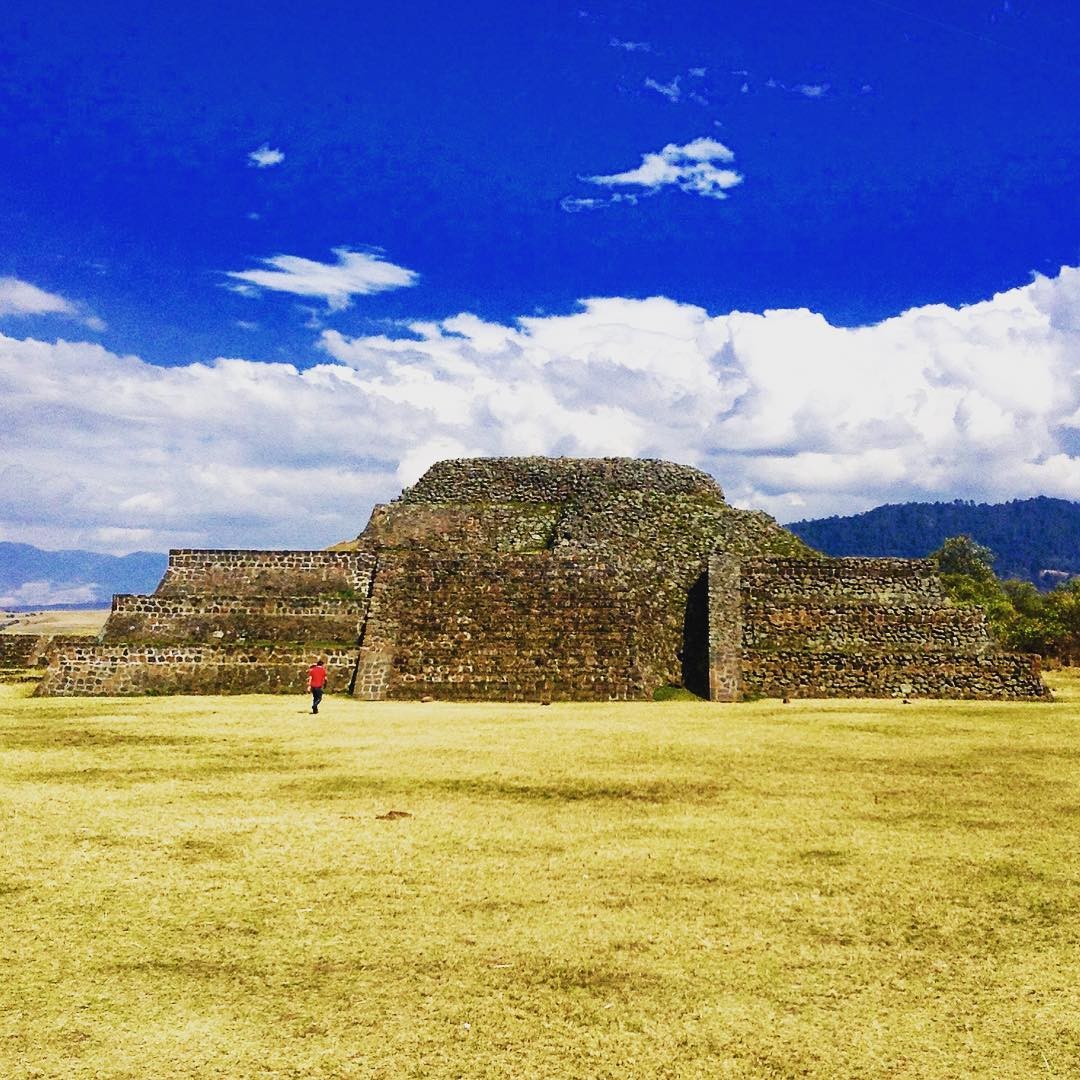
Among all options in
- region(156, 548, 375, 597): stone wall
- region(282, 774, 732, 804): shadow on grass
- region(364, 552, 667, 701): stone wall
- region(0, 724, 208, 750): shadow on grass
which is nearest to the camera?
region(282, 774, 732, 804): shadow on grass

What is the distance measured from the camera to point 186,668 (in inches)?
961

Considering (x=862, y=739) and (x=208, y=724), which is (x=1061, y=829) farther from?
(x=208, y=724)

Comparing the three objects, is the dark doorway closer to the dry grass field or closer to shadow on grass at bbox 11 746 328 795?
the dry grass field

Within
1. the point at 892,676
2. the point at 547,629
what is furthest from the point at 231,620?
the point at 892,676

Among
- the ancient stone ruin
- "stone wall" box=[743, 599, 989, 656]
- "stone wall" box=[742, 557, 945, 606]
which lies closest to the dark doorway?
the ancient stone ruin

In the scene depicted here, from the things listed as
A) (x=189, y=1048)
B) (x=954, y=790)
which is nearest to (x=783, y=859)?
(x=954, y=790)

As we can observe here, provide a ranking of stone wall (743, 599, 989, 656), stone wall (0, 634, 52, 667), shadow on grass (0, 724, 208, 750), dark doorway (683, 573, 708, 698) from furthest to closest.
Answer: stone wall (0, 634, 52, 667) → stone wall (743, 599, 989, 656) → dark doorway (683, 573, 708, 698) → shadow on grass (0, 724, 208, 750)

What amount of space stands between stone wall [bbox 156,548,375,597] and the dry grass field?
15142mm

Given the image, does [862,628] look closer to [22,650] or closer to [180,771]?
[180,771]

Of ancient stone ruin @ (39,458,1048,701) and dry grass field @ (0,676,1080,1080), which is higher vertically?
ancient stone ruin @ (39,458,1048,701)

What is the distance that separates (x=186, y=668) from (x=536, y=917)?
19858 millimetres

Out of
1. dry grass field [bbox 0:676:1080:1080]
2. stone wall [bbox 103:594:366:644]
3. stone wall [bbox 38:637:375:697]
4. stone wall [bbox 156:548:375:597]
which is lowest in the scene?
dry grass field [bbox 0:676:1080:1080]

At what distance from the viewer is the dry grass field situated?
498cm

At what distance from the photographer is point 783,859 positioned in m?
8.40
